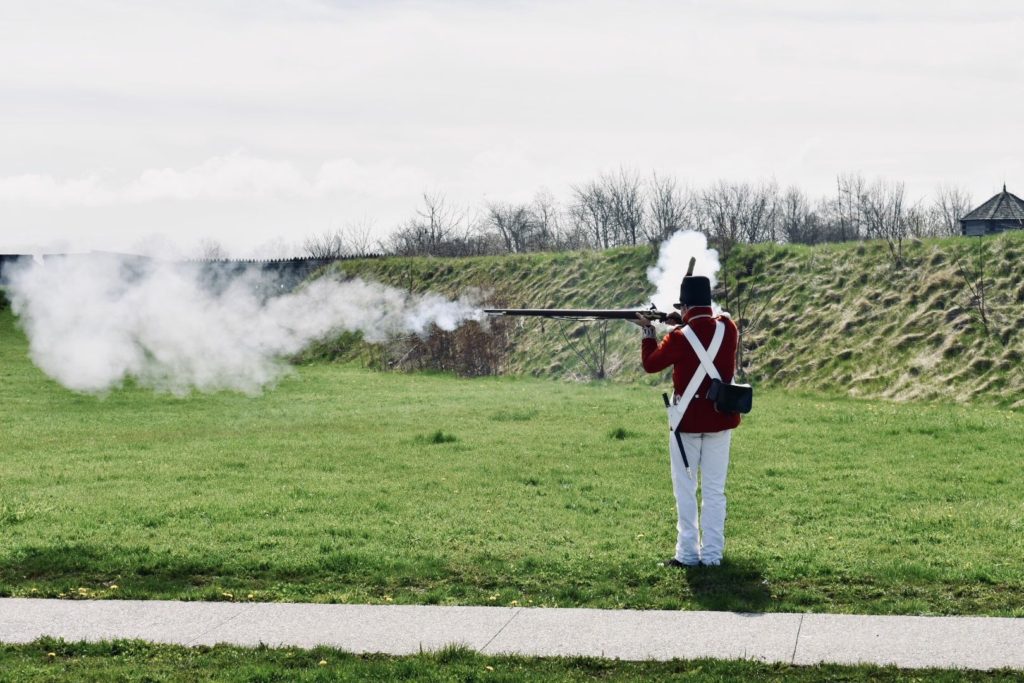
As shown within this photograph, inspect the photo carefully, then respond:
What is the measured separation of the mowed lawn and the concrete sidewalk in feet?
1.48

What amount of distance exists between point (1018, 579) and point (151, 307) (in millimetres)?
22520

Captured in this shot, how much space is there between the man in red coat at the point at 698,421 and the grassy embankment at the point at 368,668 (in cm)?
291

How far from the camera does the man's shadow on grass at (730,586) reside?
894 centimetres

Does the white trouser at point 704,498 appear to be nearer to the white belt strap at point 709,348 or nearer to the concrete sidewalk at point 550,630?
the white belt strap at point 709,348

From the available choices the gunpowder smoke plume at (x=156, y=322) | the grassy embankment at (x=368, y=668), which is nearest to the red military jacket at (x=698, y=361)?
the grassy embankment at (x=368, y=668)

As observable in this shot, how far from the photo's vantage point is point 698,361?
10453 mm

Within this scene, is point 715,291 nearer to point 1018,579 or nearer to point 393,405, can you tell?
point 393,405

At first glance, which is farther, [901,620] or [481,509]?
[481,509]

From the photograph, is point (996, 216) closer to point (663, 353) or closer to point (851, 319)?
point (851, 319)

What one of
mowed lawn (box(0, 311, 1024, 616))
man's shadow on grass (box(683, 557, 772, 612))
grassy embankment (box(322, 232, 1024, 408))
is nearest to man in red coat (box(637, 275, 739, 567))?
man's shadow on grass (box(683, 557, 772, 612))

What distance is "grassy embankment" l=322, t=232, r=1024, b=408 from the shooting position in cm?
2808

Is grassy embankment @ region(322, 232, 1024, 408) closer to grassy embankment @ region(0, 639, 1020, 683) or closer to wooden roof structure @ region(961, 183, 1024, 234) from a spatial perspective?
wooden roof structure @ region(961, 183, 1024, 234)

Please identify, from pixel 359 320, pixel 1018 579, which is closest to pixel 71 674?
pixel 1018 579

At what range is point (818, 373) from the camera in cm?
3089
